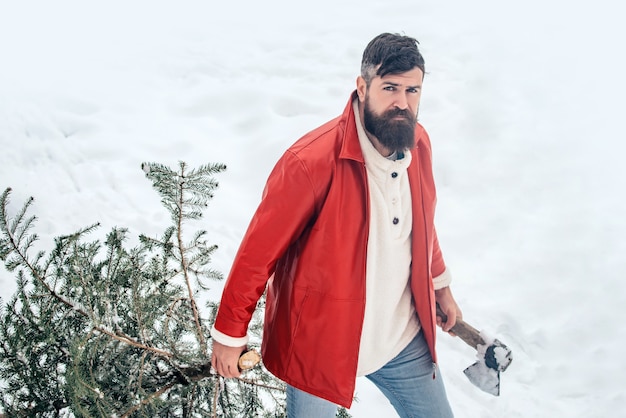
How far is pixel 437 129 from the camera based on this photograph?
595cm

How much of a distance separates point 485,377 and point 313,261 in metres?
0.85

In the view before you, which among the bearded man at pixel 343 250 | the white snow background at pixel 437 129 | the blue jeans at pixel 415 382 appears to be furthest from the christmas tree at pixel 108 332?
the white snow background at pixel 437 129

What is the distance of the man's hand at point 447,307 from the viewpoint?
2.16m

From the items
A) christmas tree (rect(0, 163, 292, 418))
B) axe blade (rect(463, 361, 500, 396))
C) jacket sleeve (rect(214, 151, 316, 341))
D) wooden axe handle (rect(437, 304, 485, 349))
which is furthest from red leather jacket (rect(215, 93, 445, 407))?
axe blade (rect(463, 361, 500, 396))

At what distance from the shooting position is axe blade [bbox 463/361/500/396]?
209 centimetres

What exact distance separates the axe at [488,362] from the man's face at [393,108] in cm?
82

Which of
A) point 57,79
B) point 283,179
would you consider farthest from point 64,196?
point 283,179

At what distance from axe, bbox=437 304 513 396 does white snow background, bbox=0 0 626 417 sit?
1084 millimetres

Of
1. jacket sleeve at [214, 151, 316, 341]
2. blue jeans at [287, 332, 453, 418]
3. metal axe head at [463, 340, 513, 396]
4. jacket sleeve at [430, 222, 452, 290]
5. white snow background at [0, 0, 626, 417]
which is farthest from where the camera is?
white snow background at [0, 0, 626, 417]

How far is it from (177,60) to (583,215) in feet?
16.5

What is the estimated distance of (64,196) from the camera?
14.6 ft

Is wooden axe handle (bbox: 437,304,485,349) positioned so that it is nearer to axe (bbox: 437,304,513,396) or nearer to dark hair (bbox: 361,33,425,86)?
axe (bbox: 437,304,513,396)

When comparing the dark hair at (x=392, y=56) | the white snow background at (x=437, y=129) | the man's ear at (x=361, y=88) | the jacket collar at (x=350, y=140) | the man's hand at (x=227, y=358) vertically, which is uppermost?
the white snow background at (x=437, y=129)

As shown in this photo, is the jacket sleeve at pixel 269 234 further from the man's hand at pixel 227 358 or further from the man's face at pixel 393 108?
the man's face at pixel 393 108
